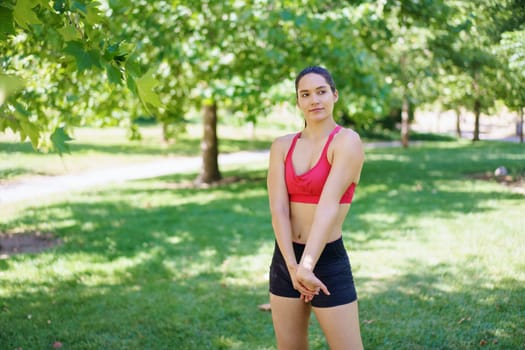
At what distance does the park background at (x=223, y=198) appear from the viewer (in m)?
4.41

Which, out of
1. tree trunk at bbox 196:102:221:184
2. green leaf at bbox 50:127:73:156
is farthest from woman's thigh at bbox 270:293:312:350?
tree trunk at bbox 196:102:221:184

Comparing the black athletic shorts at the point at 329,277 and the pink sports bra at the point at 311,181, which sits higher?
the pink sports bra at the point at 311,181

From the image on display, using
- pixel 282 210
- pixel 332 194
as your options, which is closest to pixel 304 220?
pixel 282 210

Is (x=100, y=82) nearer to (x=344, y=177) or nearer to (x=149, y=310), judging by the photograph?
(x=149, y=310)

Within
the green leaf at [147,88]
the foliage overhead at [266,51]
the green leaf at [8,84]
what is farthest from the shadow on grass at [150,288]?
the green leaf at [8,84]

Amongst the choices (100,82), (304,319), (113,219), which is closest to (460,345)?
(304,319)

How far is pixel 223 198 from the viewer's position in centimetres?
1120

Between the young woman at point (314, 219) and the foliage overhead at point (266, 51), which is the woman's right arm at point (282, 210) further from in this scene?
the foliage overhead at point (266, 51)

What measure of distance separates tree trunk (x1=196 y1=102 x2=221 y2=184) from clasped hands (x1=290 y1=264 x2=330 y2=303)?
435 inches

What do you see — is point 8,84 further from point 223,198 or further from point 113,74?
point 223,198

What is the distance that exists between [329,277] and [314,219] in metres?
0.29

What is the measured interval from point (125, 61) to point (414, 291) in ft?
12.3

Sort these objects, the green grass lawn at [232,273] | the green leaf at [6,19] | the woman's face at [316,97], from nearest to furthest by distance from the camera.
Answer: the green leaf at [6,19], the woman's face at [316,97], the green grass lawn at [232,273]

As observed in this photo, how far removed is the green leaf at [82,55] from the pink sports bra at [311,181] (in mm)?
1026
